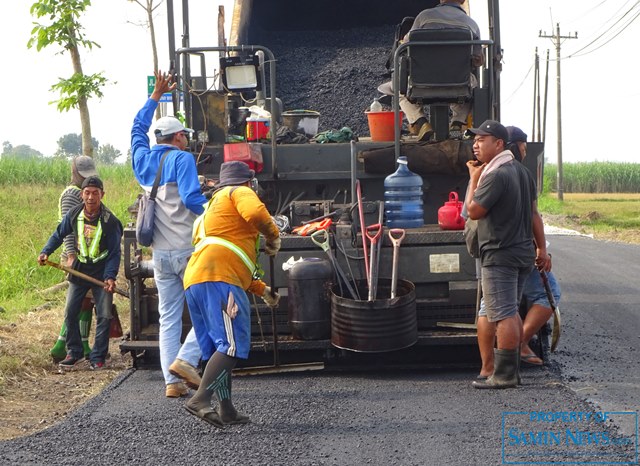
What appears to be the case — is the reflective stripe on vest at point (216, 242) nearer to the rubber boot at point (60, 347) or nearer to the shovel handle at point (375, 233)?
the shovel handle at point (375, 233)

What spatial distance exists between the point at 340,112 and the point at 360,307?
12.8ft

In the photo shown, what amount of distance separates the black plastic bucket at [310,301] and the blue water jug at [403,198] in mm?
1056

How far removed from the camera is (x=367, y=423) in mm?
5738

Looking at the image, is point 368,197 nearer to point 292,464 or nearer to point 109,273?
point 109,273

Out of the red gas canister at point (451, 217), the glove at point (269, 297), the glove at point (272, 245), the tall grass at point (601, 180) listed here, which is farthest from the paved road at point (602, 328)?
the tall grass at point (601, 180)

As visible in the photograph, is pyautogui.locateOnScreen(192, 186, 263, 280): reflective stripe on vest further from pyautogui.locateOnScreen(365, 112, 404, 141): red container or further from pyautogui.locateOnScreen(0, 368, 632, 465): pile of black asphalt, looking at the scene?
pyautogui.locateOnScreen(365, 112, 404, 141): red container

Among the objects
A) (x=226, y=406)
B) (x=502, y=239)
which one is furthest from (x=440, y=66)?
(x=226, y=406)

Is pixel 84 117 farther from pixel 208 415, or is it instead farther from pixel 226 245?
pixel 208 415

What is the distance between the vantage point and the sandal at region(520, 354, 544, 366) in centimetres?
743

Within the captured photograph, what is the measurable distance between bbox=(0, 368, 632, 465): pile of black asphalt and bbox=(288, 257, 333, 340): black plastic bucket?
14.5 inches

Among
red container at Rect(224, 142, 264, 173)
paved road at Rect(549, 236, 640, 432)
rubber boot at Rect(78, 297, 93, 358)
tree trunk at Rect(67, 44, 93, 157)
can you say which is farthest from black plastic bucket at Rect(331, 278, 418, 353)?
tree trunk at Rect(67, 44, 93, 157)

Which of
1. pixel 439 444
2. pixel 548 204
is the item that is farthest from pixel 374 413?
pixel 548 204

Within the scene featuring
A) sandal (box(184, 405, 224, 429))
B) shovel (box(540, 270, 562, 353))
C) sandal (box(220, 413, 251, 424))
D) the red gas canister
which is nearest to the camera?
sandal (box(184, 405, 224, 429))

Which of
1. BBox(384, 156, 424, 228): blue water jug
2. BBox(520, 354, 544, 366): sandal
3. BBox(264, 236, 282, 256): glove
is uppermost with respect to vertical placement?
BBox(384, 156, 424, 228): blue water jug
